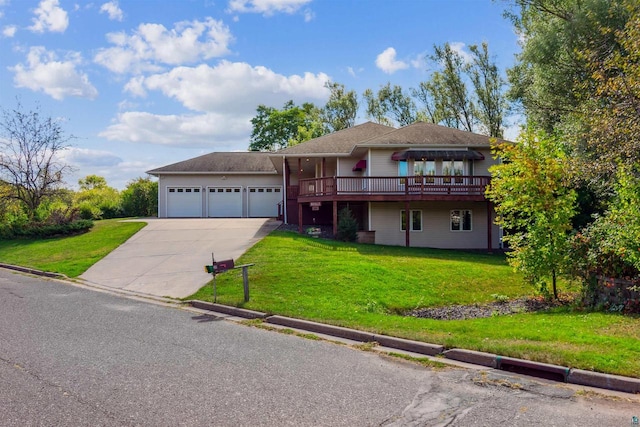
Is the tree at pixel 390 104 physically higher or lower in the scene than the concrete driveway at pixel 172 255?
higher

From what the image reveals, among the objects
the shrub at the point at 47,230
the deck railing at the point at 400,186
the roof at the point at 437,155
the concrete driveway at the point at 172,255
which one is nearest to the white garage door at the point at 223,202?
the concrete driveway at the point at 172,255

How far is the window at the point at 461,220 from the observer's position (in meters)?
23.7

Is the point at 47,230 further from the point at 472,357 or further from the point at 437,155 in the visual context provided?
the point at 472,357

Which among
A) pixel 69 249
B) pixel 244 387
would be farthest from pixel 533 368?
pixel 69 249

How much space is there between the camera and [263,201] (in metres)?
32.6

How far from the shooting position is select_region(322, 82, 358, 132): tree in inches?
1953

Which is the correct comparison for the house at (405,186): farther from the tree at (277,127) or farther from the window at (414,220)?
the tree at (277,127)

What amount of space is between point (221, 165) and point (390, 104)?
21.7 metres

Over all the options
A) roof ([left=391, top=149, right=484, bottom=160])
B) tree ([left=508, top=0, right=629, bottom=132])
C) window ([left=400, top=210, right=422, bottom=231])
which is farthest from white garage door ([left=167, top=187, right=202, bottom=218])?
tree ([left=508, top=0, right=629, bottom=132])

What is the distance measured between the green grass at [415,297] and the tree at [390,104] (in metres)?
28.8

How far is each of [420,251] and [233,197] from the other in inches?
658

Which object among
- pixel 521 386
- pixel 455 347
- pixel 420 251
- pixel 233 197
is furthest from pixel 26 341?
pixel 233 197

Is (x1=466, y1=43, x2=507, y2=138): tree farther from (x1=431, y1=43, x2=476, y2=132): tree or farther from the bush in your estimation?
the bush

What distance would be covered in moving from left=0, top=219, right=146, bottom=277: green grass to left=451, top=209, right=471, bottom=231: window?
16389mm
